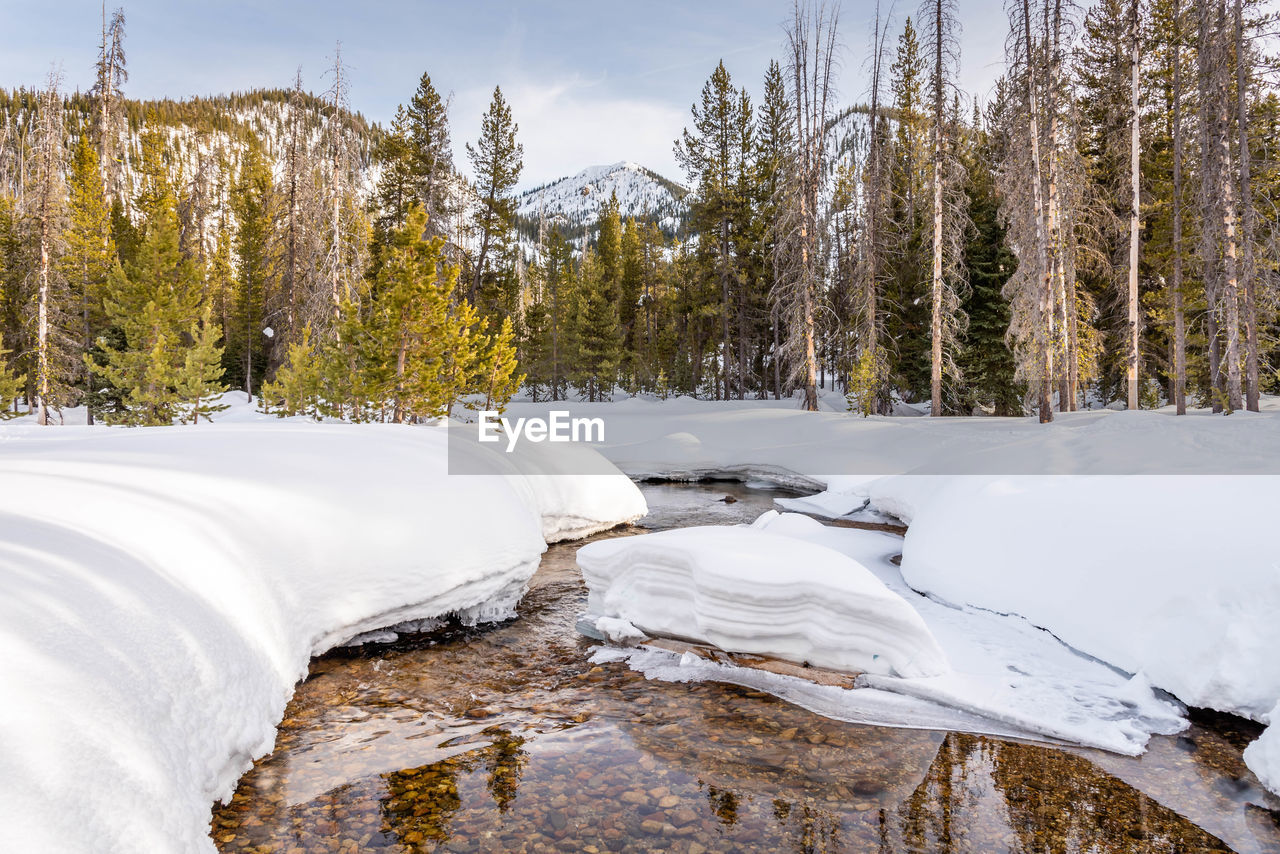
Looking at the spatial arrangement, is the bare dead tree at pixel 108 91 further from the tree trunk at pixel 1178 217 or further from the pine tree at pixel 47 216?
the tree trunk at pixel 1178 217

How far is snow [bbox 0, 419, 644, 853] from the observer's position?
2316 mm

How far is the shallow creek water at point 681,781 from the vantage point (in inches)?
130

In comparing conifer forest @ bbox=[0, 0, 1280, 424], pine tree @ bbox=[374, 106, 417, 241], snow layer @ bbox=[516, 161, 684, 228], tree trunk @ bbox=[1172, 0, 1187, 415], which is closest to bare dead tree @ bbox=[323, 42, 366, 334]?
conifer forest @ bbox=[0, 0, 1280, 424]

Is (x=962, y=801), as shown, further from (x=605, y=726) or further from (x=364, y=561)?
(x=364, y=561)

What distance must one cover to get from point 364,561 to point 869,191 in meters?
20.0

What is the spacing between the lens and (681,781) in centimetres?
388

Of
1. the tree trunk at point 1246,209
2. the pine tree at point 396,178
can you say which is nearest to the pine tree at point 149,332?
the pine tree at point 396,178

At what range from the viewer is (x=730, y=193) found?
26688 mm

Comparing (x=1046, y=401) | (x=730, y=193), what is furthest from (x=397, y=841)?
(x=730, y=193)

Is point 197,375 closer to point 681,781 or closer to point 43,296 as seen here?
point 43,296

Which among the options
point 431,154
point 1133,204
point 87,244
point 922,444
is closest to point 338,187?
point 431,154

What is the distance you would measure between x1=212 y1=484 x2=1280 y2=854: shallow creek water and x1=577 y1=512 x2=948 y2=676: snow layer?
551mm

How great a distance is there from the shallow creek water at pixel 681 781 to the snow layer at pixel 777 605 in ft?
1.81

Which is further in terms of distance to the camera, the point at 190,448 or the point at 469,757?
the point at 190,448
